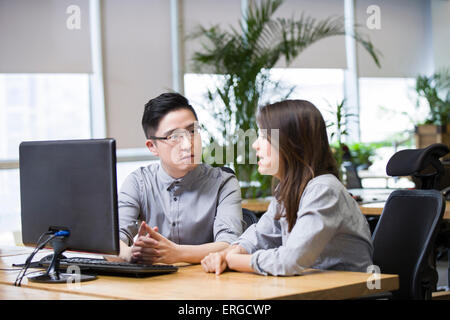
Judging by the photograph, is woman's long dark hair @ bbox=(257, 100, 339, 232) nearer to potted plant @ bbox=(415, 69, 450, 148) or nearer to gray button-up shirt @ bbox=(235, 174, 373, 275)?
gray button-up shirt @ bbox=(235, 174, 373, 275)

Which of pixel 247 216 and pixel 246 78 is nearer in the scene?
pixel 247 216

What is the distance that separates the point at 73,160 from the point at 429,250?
124 centimetres

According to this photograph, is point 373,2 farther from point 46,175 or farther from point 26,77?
point 46,175

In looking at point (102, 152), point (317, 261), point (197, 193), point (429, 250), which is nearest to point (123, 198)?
point (197, 193)

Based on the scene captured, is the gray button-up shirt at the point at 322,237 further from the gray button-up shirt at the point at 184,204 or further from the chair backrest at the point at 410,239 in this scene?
the gray button-up shirt at the point at 184,204

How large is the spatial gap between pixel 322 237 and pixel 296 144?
0.98 ft

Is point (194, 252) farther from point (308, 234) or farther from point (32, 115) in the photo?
point (32, 115)

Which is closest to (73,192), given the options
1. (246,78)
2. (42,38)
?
(246,78)

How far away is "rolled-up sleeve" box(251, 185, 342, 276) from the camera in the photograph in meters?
1.80

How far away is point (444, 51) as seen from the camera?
984cm

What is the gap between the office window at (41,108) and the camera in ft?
19.7

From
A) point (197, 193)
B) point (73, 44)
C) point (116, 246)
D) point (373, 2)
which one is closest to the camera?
point (116, 246)

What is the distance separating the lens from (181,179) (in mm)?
2584

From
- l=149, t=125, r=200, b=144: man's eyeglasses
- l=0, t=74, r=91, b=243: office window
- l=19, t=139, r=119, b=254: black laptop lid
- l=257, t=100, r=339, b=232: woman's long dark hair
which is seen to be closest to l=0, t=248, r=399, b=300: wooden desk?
l=19, t=139, r=119, b=254: black laptop lid
